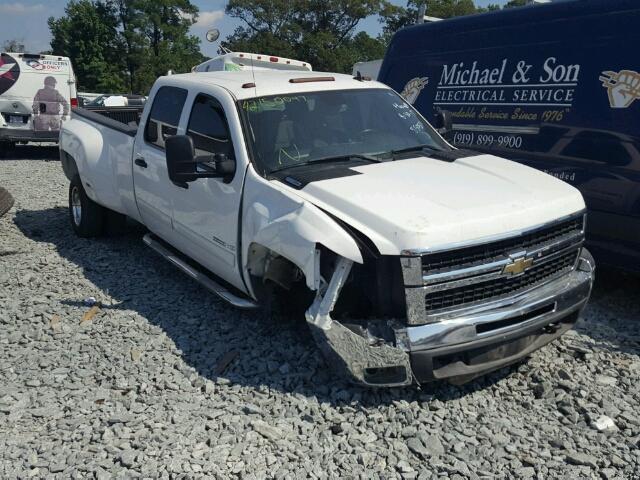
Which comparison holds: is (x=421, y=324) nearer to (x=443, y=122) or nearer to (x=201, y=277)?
(x=201, y=277)

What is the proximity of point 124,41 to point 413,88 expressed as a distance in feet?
160

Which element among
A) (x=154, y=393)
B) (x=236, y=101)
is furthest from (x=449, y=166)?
(x=154, y=393)

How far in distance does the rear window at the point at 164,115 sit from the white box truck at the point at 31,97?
10.3 meters

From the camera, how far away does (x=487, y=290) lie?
12.0ft

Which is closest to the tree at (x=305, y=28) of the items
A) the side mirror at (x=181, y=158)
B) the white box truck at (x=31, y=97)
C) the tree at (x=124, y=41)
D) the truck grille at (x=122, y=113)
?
the tree at (x=124, y=41)

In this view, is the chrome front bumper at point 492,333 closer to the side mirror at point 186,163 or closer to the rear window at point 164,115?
the side mirror at point 186,163

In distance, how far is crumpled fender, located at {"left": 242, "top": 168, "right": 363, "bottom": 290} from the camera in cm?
352

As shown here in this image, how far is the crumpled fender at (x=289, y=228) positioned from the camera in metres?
3.52

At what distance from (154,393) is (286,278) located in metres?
1.08

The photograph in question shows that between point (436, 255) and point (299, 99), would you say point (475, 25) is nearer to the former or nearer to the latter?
point (299, 99)

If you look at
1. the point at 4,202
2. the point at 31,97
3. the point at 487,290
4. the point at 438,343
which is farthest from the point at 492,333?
the point at 31,97

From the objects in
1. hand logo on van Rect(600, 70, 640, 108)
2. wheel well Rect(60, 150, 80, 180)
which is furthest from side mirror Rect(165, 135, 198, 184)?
wheel well Rect(60, 150, 80, 180)

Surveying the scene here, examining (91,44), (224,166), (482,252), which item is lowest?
(482,252)

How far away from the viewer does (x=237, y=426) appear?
3.63m
